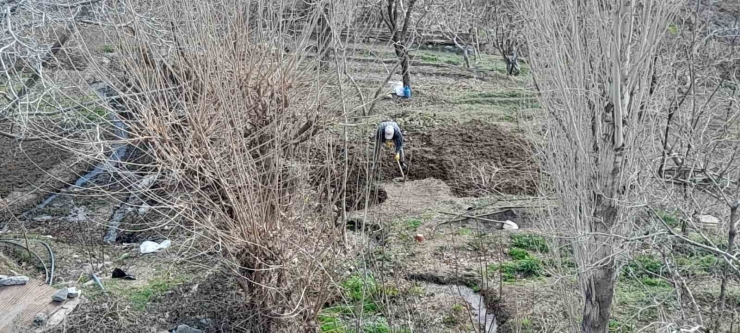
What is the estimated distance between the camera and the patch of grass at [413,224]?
7.47 meters

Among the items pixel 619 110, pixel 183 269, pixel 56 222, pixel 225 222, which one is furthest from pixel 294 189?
pixel 56 222

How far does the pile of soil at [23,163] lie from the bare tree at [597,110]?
654 centimetres

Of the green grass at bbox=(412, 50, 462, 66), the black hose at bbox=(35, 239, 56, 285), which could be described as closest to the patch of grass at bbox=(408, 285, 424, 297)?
the black hose at bbox=(35, 239, 56, 285)

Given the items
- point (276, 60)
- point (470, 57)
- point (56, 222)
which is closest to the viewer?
point (276, 60)

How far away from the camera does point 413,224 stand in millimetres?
7539

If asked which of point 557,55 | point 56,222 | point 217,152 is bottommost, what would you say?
point 56,222

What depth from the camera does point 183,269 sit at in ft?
22.6

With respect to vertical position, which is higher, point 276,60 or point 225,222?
point 276,60

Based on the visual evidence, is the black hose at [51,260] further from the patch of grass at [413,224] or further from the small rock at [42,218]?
the patch of grass at [413,224]

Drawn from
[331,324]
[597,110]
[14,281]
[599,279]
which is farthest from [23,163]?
[597,110]

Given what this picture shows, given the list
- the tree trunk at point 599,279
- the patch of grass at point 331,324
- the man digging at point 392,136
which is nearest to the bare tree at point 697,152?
the tree trunk at point 599,279

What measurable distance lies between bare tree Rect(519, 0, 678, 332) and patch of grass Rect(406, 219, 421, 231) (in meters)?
3.22

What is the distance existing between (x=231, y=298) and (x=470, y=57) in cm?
924

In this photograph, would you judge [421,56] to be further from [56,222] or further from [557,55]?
[557,55]
